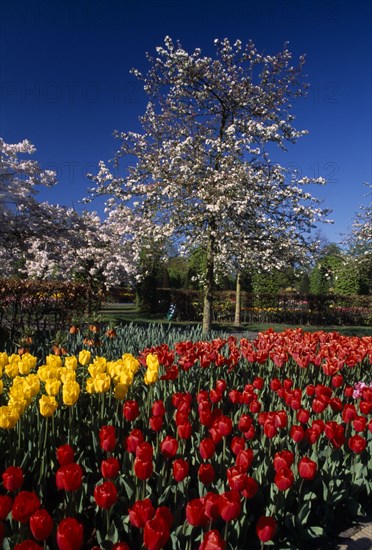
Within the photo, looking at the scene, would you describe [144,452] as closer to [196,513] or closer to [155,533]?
[196,513]

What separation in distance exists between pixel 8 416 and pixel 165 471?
0.87 metres

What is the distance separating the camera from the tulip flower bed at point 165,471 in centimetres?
169

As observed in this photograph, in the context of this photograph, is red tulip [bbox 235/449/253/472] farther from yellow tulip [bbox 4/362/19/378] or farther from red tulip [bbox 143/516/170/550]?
yellow tulip [bbox 4/362/19/378]

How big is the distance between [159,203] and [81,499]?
976cm

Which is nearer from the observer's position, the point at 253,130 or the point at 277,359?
the point at 277,359

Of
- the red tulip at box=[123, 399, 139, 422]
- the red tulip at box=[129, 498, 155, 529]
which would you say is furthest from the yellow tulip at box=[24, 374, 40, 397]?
the red tulip at box=[129, 498, 155, 529]

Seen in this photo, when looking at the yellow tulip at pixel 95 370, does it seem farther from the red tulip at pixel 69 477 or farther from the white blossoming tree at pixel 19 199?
the white blossoming tree at pixel 19 199

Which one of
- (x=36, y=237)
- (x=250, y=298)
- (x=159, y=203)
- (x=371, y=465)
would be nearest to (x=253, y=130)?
(x=159, y=203)

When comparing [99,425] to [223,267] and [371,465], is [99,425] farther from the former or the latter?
[223,267]

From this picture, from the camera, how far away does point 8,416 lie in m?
2.30

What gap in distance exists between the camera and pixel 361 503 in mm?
2842

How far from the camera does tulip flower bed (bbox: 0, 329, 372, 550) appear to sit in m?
1.69

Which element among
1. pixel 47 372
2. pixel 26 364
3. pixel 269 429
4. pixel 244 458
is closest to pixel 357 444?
pixel 269 429

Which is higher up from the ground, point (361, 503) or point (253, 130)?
point (253, 130)
